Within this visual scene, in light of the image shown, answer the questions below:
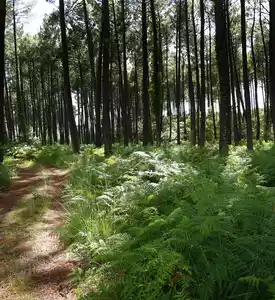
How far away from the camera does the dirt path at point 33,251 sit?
3.23 metres

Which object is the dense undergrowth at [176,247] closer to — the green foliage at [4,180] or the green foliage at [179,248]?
the green foliage at [179,248]

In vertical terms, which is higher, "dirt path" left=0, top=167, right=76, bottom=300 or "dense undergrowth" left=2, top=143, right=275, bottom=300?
"dense undergrowth" left=2, top=143, right=275, bottom=300

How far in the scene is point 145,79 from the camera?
1545 cm

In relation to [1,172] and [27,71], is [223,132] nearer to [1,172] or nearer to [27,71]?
[1,172]

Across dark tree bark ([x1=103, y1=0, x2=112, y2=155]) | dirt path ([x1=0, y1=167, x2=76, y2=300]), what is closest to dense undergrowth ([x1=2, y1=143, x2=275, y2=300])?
dirt path ([x1=0, y1=167, x2=76, y2=300])

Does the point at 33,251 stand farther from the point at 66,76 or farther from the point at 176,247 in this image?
the point at 66,76

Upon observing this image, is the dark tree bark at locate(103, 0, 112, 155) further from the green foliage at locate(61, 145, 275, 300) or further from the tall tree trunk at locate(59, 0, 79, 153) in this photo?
the green foliage at locate(61, 145, 275, 300)

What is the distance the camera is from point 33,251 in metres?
4.22

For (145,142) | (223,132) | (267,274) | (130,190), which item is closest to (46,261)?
(130,190)

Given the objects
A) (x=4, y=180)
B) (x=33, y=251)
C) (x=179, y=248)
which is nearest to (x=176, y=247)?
(x=179, y=248)

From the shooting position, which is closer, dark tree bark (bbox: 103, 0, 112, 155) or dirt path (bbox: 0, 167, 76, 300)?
dirt path (bbox: 0, 167, 76, 300)

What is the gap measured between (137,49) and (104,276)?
74.4ft

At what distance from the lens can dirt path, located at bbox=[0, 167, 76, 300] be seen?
127 inches

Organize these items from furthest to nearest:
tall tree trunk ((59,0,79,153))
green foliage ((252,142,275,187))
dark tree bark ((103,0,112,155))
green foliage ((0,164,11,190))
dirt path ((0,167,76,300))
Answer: tall tree trunk ((59,0,79,153)) < dark tree bark ((103,0,112,155)) < green foliage ((0,164,11,190)) < green foliage ((252,142,275,187)) < dirt path ((0,167,76,300))
